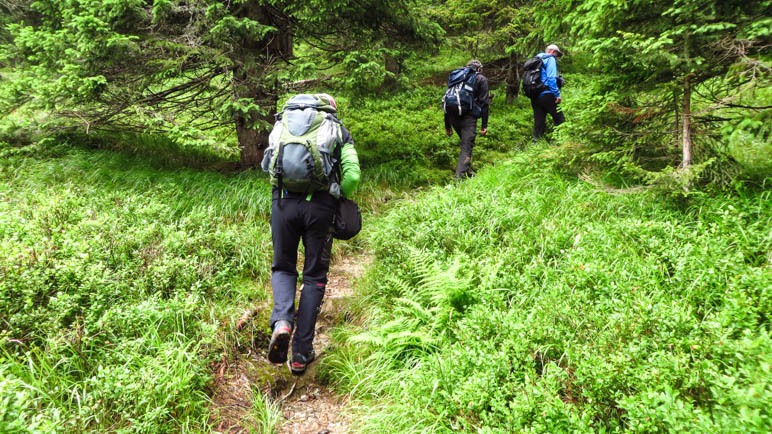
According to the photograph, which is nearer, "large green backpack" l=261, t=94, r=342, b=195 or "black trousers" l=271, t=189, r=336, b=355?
"large green backpack" l=261, t=94, r=342, b=195

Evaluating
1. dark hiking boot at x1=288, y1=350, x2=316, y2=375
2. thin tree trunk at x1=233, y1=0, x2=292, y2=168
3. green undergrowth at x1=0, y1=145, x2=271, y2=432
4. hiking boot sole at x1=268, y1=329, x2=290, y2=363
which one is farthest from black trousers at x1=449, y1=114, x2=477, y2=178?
hiking boot sole at x1=268, y1=329, x2=290, y2=363

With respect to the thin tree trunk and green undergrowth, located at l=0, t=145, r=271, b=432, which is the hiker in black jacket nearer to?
the thin tree trunk

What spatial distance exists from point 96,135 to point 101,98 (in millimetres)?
3025

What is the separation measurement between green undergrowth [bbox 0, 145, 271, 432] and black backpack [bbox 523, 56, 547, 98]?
6.31 metres

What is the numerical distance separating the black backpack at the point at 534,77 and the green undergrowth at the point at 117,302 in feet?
20.7

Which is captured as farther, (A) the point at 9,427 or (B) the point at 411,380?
(B) the point at 411,380

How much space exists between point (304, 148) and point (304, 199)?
1.69ft

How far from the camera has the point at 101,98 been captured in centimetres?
623

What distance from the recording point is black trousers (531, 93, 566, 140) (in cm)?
846

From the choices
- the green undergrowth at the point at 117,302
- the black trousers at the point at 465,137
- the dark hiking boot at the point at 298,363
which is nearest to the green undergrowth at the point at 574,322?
the dark hiking boot at the point at 298,363

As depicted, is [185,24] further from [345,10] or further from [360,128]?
[360,128]

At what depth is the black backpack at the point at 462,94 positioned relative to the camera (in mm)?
7805

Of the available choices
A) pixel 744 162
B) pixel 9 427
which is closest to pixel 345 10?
pixel 744 162

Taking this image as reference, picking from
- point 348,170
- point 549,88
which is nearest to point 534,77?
point 549,88
